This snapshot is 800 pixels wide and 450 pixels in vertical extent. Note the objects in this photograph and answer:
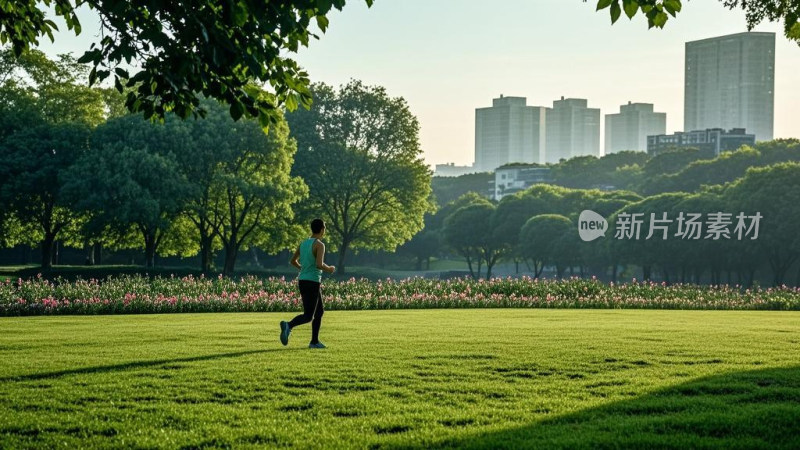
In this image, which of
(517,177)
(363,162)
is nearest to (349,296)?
(363,162)

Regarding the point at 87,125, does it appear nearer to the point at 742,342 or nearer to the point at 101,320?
the point at 101,320

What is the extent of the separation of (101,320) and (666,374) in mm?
14646

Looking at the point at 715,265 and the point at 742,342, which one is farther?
the point at 715,265

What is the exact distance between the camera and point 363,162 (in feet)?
204

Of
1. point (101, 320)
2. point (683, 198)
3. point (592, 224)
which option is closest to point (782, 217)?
point (683, 198)

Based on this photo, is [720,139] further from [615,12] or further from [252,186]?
[615,12]

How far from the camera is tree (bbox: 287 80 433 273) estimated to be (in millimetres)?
61469

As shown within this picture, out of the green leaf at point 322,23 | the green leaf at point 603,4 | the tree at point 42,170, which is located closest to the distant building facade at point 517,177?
the tree at point 42,170

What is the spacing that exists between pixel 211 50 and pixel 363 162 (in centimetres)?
5357

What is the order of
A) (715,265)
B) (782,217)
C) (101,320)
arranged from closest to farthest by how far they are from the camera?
(101,320) < (782,217) < (715,265)

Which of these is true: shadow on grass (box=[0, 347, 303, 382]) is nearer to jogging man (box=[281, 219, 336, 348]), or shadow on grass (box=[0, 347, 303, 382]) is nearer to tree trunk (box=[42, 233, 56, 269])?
jogging man (box=[281, 219, 336, 348])

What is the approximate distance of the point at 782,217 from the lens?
59.5m

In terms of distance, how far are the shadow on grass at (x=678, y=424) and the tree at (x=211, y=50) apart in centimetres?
442

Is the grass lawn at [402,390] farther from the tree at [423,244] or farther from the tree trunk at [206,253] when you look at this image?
the tree at [423,244]
